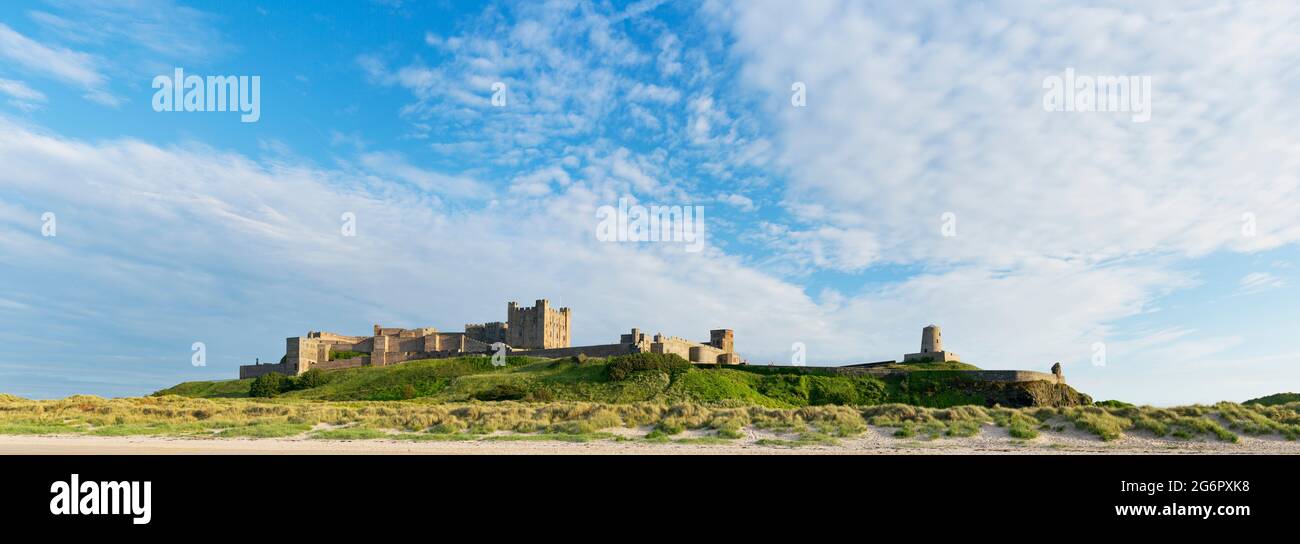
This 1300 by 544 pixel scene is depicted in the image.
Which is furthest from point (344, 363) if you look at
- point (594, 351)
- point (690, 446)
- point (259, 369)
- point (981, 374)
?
point (690, 446)

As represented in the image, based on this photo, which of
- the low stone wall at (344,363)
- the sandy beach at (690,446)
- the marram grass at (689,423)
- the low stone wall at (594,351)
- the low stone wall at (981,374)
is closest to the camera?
the sandy beach at (690,446)

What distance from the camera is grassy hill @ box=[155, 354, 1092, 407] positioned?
52125mm

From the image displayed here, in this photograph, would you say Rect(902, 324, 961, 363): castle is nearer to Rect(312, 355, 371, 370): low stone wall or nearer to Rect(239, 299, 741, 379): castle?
Rect(239, 299, 741, 379): castle

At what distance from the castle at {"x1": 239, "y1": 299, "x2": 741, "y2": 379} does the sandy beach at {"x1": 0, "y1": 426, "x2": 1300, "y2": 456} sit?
4553cm

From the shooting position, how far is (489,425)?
27906 mm

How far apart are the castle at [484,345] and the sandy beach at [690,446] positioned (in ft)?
149

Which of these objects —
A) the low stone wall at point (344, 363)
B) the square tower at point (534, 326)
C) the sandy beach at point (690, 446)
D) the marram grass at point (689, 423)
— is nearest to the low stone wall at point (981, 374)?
the marram grass at point (689, 423)

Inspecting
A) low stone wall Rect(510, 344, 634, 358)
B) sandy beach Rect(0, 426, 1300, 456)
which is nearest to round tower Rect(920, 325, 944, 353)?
low stone wall Rect(510, 344, 634, 358)

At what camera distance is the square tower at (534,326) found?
9231 cm

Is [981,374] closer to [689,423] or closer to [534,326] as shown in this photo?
[689,423]

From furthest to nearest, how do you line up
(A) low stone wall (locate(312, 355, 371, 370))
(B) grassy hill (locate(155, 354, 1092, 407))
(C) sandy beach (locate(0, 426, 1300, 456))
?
(A) low stone wall (locate(312, 355, 371, 370))
(B) grassy hill (locate(155, 354, 1092, 407))
(C) sandy beach (locate(0, 426, 1300, 456))

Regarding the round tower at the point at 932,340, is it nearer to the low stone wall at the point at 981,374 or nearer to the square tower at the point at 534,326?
the low stone wall at the point at 981,374
